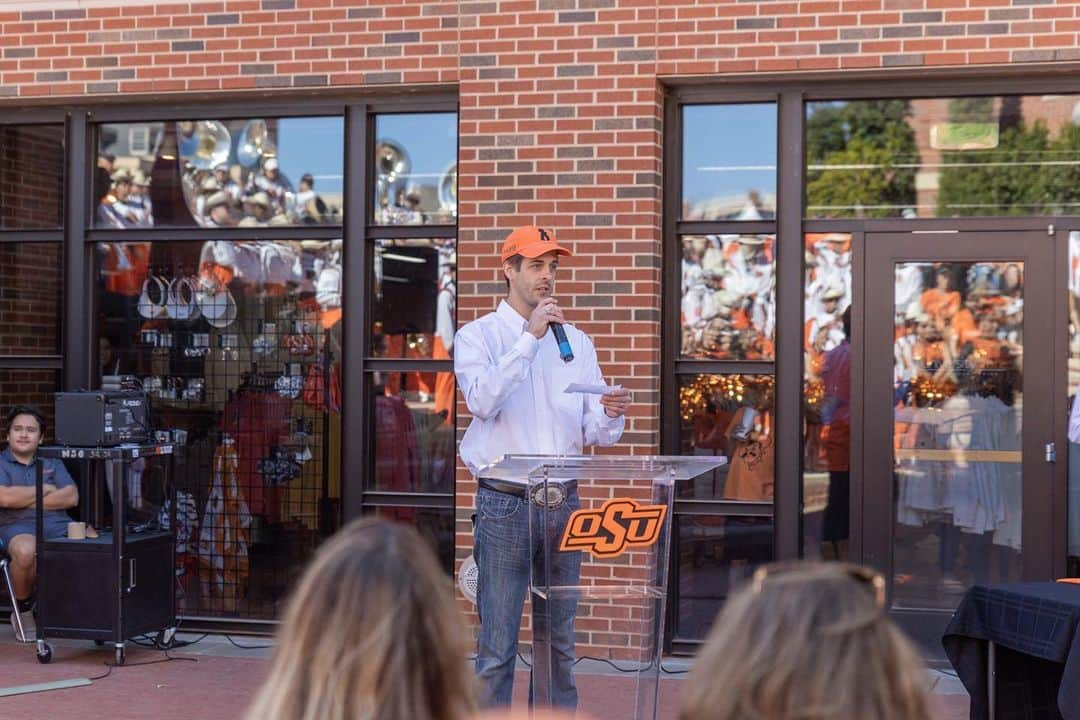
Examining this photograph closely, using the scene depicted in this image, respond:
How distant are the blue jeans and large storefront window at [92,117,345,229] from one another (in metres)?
3.65

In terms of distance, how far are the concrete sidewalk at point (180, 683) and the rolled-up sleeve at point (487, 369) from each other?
176cm

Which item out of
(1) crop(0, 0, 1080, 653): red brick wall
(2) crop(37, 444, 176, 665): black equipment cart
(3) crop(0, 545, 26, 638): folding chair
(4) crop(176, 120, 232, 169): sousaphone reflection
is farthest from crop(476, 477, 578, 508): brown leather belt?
(4) crop(176, 120, 232, 169): sousaphone reflection

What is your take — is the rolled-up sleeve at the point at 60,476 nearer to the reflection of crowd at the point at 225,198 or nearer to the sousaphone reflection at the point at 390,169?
the reflection of crowd at the point at 225,198

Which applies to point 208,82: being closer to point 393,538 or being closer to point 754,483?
point 754,483

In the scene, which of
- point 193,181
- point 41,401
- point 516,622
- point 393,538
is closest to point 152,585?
point 41,401

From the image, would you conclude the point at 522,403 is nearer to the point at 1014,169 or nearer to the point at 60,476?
the point at 1014,169

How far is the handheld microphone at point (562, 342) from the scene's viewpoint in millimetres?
5383

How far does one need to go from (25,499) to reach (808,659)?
7.38 metres

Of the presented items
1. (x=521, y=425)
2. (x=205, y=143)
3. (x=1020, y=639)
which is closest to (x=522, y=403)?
(x=521, y=425)

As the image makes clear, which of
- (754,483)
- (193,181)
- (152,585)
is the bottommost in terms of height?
(152,585)

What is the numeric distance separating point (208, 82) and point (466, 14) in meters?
1.66

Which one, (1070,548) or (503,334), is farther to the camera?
(1070,548)

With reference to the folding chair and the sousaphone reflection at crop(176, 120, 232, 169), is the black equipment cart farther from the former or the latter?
the sousaphone reflection at crop(176, 120, 232, 169)

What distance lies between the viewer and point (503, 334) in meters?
5.82
